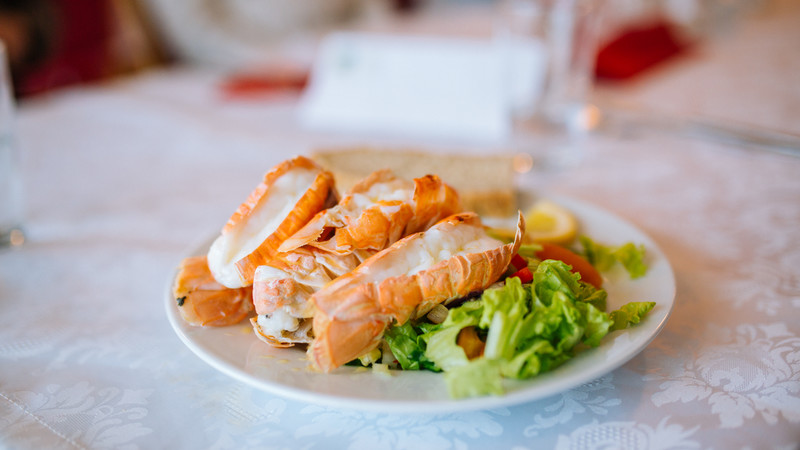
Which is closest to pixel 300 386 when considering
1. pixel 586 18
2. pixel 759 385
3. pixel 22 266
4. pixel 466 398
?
pixel 466 398

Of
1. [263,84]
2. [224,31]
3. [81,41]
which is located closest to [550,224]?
[263,84]

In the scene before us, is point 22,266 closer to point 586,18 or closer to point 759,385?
point 759,385

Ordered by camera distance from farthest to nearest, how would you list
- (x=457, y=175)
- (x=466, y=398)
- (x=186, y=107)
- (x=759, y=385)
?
(x=186, y=107) → (x=457, y=175) → (x=759, y=385) → (x=466, y=398)

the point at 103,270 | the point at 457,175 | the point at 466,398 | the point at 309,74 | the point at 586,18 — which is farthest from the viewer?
the point at 309,74

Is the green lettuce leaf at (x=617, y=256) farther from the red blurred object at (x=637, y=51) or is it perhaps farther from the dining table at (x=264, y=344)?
the red blurred object at (x=637, y=51)

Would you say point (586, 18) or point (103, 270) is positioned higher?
point (586, 18)

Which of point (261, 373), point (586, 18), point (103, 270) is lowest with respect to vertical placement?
point (103, 270)

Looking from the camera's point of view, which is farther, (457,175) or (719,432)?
(457,175)

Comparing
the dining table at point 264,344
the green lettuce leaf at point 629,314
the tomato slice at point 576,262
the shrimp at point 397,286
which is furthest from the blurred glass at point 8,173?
the green lettuce leaf at point 629,314

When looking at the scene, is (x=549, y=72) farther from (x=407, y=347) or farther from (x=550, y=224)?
(x=407, y=347)

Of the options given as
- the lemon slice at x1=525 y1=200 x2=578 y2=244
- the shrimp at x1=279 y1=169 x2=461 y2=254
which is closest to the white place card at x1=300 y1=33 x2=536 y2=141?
the lemon slice at x1=525 y1=200 x2=578 y2=244
